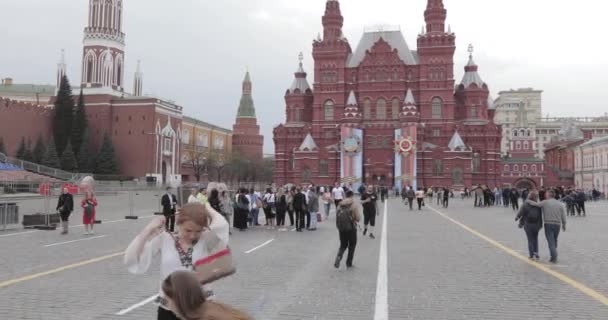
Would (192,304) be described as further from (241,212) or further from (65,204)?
(241,212)

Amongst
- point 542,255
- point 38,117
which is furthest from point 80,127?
point 542,255

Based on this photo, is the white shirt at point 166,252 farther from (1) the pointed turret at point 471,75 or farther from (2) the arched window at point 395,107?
(1) the pointed turret at point 471,75

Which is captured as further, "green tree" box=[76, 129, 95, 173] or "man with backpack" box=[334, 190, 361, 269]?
"green tree" box=[76, 129, 95, 173]

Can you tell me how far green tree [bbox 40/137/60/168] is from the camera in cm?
6178

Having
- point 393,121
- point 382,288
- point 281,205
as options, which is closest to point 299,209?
point 281,205

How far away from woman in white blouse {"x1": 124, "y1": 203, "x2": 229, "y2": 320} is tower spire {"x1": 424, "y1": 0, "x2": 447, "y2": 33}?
241 feet

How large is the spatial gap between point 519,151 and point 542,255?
81.6 m

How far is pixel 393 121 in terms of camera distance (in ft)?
236

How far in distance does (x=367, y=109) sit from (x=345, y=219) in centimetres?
6371

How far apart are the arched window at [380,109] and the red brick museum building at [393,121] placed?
0.46 ft

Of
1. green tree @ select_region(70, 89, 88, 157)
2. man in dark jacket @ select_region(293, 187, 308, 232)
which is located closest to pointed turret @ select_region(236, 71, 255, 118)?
green tree @ select_region(70, 89, 88, 157)

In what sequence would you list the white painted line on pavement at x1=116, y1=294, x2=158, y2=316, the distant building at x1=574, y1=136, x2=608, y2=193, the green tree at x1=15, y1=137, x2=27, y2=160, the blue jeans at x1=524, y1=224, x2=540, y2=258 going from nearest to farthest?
the white painted line on pavement at x1=116, y1=294, x2=158, y2=316, the blue jeans at x1=524, y1=224, x2=540, y2=258, the green tree at x1=15, y1=137, x2=27, y2=160, the distant building at x1=574, y1=136, x2=608, y2=193

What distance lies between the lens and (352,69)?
2953 inches

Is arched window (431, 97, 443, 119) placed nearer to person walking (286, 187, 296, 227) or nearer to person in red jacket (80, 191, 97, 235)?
person walking (286, 187, 296, 227)
